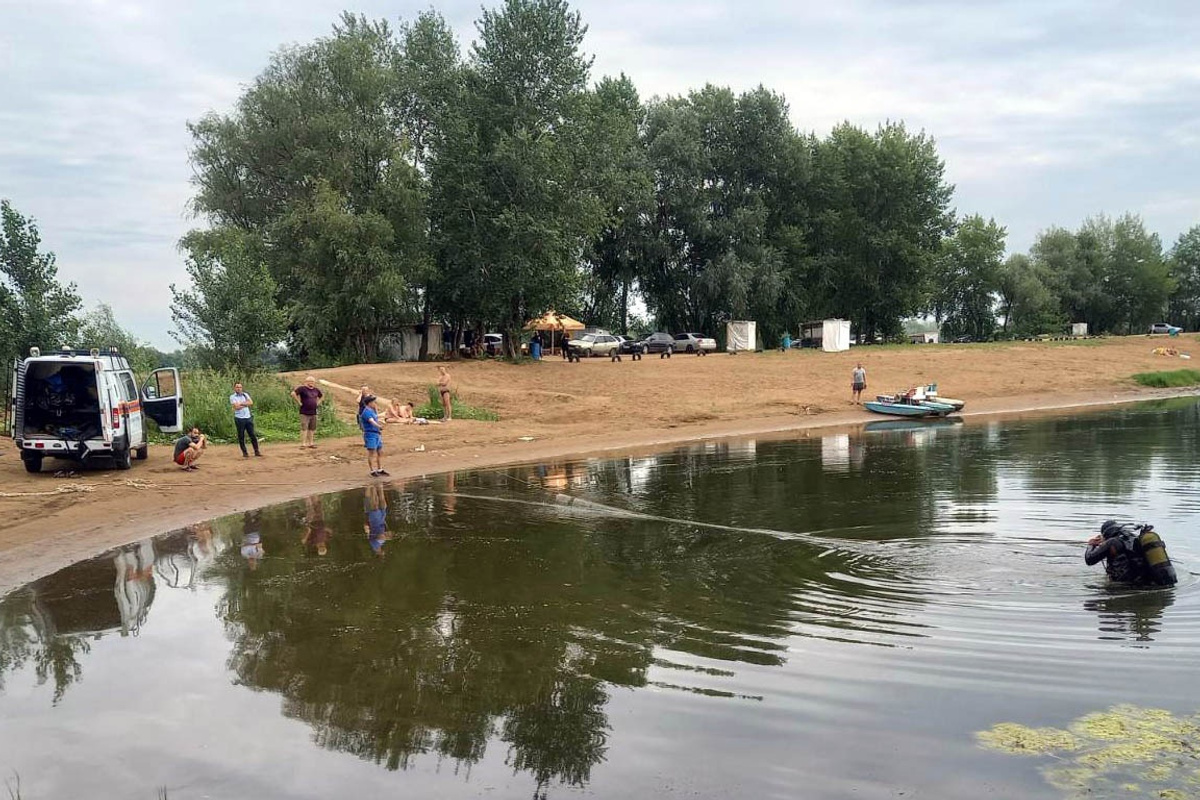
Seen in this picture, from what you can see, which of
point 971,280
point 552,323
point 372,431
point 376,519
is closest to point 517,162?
point 552,323

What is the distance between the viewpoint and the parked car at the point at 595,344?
51.2 meters

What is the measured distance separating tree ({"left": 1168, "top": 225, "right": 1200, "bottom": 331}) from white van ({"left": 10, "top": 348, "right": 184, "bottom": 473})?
10686 centimetres

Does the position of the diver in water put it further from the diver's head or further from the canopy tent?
the canopy tent

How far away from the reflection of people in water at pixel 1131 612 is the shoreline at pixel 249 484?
1210 centimetres

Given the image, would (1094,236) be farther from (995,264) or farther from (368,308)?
(368,308)

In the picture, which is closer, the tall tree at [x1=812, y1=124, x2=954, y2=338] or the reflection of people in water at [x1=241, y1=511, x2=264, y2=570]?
the reflection of people in water at [x1=241, y1=511, x2=264, y2=570]

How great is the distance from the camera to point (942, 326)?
8519 centimetres

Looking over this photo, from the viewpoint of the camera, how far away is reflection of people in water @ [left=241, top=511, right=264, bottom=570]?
12.3 meters

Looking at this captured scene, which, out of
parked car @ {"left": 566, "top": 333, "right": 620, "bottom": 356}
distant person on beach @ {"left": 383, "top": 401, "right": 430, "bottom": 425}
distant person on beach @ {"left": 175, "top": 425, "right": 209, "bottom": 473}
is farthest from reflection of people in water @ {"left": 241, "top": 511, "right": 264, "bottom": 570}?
parked car @ {"left": 566, "top": 333, "right": 620, "bottom": 356}

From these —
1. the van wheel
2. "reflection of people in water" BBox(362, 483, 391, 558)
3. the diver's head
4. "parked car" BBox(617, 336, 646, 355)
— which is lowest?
"reflection of people in water" BBox(362, 483, 391, 558)

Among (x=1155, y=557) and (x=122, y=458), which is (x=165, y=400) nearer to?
(x=122, y=458)

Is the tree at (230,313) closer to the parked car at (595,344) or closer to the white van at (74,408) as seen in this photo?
the white van at (74,408)

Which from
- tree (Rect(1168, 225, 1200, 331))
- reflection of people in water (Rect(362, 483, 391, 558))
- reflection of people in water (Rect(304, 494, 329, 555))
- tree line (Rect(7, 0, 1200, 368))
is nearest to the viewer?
reflection of people in water (Rect(304, 494, 329, 555))

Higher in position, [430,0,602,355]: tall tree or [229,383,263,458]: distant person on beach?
[430,0,602,355]: tall tree
